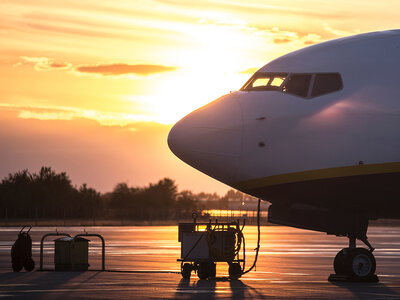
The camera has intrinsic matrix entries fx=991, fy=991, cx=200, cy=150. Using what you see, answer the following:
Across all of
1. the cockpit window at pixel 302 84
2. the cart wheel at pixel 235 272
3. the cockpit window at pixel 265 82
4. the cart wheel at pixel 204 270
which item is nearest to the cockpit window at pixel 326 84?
the cockpit window at pixel 302 84

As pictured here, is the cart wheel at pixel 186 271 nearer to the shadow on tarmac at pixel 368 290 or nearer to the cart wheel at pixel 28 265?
the shadow on tarmac at pixel 368 290

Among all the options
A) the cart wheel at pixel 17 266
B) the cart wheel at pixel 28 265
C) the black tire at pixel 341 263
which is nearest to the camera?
the black tire at pixel 341 263

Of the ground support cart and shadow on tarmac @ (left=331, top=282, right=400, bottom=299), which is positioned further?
the ground support cart

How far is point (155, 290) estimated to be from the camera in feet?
76.5

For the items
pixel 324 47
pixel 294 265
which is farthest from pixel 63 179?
pixel 324 47

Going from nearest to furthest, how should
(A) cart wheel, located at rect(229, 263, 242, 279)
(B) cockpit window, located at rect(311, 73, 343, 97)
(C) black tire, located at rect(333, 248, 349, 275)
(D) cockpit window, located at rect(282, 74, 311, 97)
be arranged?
(B) cockpit window, located at rect(311, 73, 343, 97), (D) cockpit window, located at rect(282, 74, 311, 97), (C) black tire, located at rect(333, 248, 349, 275), (A) cart wheel, located at rect(229, 263, 242, 279)

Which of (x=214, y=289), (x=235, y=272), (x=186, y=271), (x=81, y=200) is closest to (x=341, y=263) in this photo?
(x=235, y=272)

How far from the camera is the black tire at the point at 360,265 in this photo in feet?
84.6

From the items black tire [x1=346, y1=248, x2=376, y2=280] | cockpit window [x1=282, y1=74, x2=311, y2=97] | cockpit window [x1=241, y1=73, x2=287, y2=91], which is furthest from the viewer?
black tire [x1=346, y1=248, x2=376, y2=280]

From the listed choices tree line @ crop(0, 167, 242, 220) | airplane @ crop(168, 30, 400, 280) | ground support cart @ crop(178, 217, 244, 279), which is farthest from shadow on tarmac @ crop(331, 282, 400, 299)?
tree line @ crop(0, 167, 242, 220)

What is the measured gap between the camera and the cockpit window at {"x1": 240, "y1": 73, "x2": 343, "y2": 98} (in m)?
24.4

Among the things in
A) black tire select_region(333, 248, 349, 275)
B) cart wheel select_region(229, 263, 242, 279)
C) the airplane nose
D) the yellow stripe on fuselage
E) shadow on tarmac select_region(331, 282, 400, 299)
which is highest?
the airplane nose

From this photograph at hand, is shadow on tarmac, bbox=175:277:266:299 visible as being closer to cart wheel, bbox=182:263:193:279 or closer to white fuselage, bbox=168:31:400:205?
cart wheel, bbox=182:263:193:279

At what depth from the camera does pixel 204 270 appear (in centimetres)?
2717
